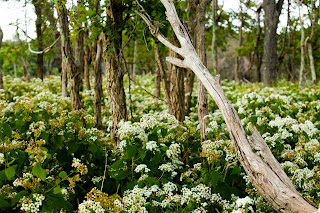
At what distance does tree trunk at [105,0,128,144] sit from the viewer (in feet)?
12.7

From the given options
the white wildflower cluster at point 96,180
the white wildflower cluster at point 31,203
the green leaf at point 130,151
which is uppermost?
the green leaf at point 130,151

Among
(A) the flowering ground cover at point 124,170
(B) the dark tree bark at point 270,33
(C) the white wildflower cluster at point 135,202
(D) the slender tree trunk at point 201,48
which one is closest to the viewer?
(C) the white wildflower cluster at point 135,202

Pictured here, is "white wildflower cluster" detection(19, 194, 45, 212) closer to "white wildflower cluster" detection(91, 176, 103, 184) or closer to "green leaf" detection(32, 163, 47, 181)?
"green leaf" detection(32, 163, 47, 181)

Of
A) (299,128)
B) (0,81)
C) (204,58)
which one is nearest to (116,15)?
(204,58)

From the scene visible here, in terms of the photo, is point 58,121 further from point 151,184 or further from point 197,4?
point 197,4

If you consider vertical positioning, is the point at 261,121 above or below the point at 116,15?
below

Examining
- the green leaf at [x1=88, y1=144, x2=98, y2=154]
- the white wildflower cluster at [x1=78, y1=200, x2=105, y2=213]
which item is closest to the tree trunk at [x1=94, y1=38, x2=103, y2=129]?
the green leaf at [x1=88, y1=144, x2=98, y2=154]

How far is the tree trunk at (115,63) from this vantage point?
12.7ft

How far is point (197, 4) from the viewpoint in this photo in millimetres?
3660

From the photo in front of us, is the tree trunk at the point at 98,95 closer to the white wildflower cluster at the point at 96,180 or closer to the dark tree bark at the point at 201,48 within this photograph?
the dark tree bark at the point at 201,48

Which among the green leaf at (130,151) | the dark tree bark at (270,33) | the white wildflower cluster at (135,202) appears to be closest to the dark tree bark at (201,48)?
the green leaf at (130,151)

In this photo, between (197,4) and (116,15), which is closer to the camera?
(197,4)

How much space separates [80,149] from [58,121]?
422 millimetres

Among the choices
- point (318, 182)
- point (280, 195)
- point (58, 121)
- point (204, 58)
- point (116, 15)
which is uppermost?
point (116, 15)
